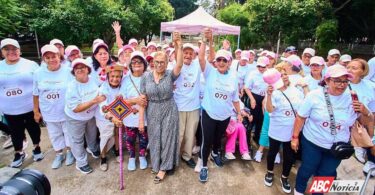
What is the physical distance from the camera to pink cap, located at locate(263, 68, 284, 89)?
312 centimetres

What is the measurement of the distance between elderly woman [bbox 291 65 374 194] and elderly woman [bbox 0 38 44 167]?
3.91 meters

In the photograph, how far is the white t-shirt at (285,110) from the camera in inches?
130

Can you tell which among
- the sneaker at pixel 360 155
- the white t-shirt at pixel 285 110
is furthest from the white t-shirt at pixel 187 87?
the sneaker at pixel 360 155

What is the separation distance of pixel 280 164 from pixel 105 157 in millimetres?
2975

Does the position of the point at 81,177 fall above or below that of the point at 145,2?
below

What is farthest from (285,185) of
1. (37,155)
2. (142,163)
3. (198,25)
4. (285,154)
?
(198,25)

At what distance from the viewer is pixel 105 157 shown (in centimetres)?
409

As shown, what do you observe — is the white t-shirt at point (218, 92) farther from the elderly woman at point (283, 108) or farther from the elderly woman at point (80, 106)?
the elderly woman at point (80, 106)

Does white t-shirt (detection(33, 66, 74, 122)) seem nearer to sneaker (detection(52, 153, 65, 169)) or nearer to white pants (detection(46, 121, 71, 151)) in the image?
white pants (detection(46, 121, 71, 151))

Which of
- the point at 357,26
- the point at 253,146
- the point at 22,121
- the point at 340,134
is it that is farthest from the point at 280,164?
the point at 357,26

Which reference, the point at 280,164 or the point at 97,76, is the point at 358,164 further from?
the point at 97,76

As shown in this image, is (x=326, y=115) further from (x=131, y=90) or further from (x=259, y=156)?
(x=131, y=90)

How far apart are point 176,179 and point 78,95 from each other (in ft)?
6.16

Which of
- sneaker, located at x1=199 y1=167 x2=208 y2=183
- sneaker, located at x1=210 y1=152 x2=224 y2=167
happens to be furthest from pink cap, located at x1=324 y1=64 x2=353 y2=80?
sneaker, located at x1=210 y1=152 x2=224 y2=167
